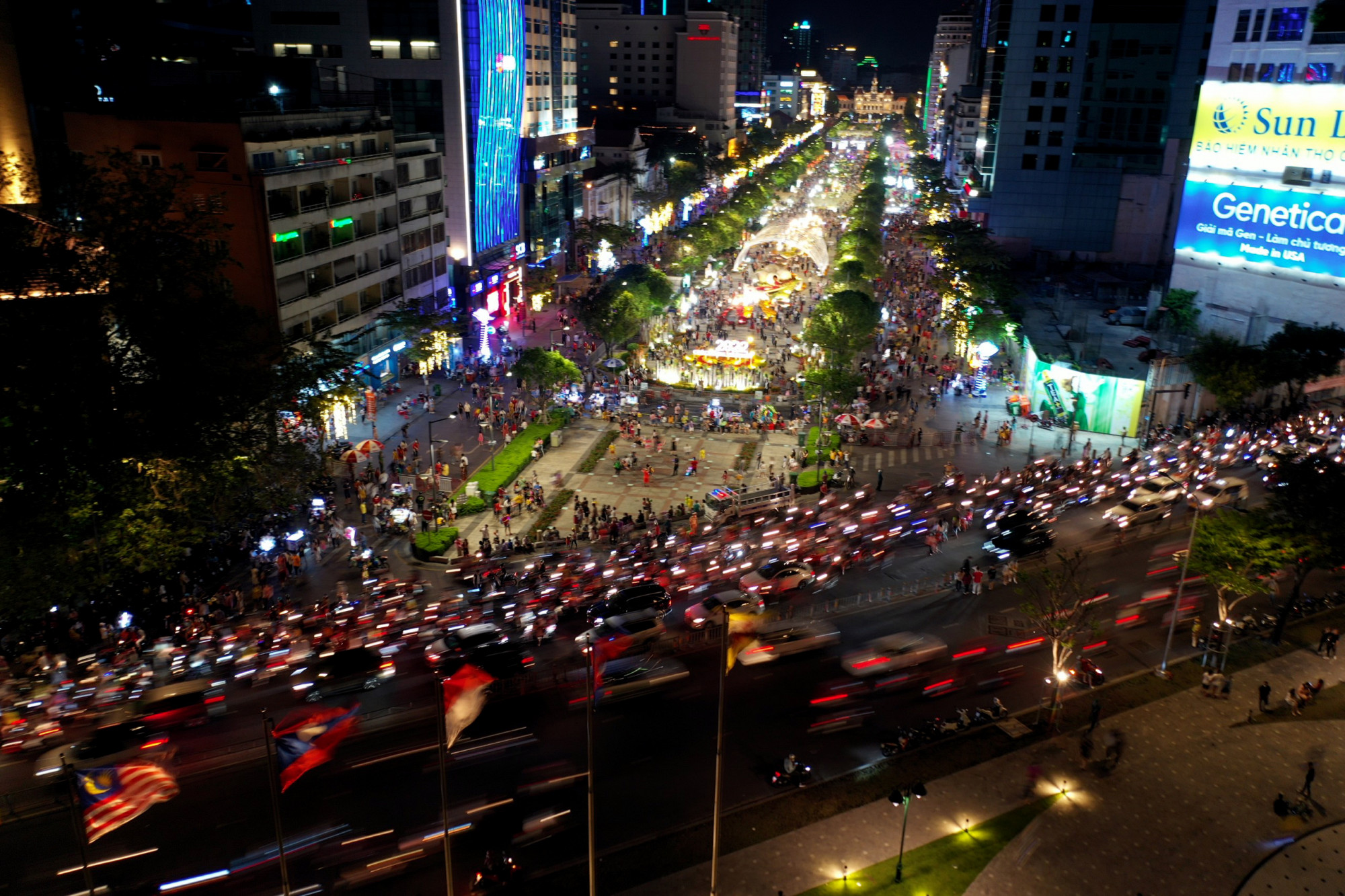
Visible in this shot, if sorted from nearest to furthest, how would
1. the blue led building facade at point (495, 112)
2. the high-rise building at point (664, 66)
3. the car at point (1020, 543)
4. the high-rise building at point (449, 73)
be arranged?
the car at point (1020, 543) → the high-rise building at point (449, 73) → the blue led building facade at point (495, 112) → the high-rise building at point (664, 66)

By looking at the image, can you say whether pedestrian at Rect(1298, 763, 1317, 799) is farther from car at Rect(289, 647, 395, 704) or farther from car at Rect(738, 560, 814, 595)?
car at Rect(289, 647, 395, 704)

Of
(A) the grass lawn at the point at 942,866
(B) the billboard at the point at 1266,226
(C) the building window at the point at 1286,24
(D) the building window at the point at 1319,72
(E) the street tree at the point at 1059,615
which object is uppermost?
(C) the building window at the point at 1286,24

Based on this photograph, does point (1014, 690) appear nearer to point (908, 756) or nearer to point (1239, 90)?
point (908, 756)

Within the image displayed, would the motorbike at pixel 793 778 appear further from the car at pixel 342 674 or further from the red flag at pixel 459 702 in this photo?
the car at pixel 342 674

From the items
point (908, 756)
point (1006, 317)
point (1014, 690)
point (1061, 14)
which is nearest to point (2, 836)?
point (908, 756)

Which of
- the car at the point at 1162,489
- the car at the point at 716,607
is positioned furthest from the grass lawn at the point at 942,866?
the car at the point at 1162,489
